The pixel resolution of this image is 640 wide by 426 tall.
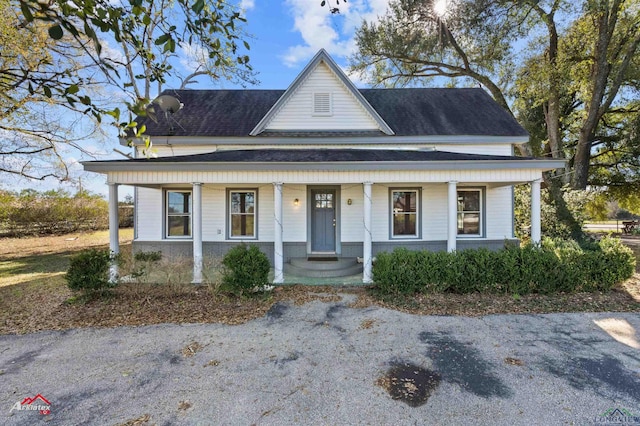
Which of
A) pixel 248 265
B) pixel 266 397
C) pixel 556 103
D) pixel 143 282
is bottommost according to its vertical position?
pixel 266 397

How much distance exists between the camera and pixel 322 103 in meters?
10.5

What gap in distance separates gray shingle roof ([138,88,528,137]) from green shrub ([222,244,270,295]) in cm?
529

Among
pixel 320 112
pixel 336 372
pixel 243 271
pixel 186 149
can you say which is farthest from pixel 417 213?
pixel 186 149

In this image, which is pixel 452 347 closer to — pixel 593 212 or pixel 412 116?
pixel 412 116

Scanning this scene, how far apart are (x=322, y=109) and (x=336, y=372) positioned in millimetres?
8858

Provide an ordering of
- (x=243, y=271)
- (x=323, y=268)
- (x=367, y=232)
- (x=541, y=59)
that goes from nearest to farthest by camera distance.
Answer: (x=243, y=271)
(x=367, y=232)
(x=323, y=268)
(x=541, y=59)

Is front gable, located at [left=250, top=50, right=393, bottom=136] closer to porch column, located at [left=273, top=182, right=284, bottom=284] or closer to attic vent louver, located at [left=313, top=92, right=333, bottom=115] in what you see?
attic vent louver, located at [left=313, top=92, right=333, bottom=115]

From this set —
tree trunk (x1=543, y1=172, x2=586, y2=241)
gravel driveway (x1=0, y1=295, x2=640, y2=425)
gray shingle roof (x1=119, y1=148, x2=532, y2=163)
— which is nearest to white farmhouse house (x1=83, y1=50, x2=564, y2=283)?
gray shingle roof (x1=119, y1=148, x2=532, y2=163)

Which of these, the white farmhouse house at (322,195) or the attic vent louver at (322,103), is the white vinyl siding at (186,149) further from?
the attic vent louver at (322,103)

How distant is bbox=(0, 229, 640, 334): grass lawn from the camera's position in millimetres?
5711

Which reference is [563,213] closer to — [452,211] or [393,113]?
[452,211]

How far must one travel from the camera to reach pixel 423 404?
3248 mm

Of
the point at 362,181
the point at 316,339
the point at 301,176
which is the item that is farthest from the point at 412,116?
the point at 316,339

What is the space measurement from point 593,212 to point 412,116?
68.4 ft
